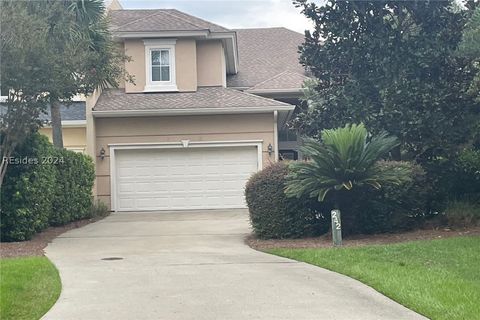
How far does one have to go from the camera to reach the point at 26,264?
31.8 ft

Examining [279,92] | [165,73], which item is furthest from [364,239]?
[279,92]

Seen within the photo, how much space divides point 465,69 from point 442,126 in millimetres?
1520

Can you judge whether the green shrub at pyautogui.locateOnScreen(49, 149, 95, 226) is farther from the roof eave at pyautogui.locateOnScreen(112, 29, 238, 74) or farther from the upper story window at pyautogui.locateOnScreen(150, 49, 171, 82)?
the roof eave at pyautogui.locateOnScreen(112, 29, 238, 74)

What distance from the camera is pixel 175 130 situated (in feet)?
67.9

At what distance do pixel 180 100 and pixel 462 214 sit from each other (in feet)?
34.0

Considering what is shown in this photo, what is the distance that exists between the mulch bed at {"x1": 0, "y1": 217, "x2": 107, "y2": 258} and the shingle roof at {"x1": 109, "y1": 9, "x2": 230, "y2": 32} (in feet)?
28.7

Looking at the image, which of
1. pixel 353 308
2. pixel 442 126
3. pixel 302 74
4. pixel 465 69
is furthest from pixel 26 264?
pixel 302 74

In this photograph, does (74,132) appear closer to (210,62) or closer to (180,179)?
(180,179)

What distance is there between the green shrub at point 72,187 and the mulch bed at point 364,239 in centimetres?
→ 504

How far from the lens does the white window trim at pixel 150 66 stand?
71.9ft

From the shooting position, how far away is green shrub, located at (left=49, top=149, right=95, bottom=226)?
51.1 ft

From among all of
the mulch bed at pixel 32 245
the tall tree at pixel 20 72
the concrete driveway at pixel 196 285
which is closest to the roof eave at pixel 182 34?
the mulch bed at pixel 32 245

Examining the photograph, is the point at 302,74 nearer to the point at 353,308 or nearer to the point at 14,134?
the point at 14,134

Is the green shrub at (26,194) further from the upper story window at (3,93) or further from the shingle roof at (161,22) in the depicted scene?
the shingle roof at (161,22)
